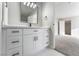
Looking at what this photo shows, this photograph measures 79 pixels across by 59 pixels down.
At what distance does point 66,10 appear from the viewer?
3.33 feet

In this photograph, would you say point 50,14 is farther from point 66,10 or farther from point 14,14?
point 14,14

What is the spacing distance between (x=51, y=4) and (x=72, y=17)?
1.02 ft

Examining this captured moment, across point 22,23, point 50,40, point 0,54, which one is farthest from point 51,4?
point 0,54

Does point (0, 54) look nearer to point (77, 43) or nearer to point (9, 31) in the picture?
point (9, 31)

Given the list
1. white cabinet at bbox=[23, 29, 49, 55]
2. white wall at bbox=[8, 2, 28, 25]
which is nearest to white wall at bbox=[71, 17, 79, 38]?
white cabinet at bbox=[23, 29, 49, 55]

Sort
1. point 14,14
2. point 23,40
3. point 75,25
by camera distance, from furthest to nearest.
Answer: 1. point 14,14
2. point 23,40
3. point 75,25

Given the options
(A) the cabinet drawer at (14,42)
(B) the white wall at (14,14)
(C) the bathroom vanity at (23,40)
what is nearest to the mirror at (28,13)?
(B) the white wall at (14,14)

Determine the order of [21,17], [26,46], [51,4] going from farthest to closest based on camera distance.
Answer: [21,17] → [26,46] → [51,4]

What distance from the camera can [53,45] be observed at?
104 centimetres

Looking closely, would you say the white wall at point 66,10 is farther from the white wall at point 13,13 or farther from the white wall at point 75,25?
A: the white wall at point 13,13

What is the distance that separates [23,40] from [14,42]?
0.14m

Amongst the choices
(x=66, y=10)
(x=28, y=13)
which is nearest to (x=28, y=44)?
(x=28, y=13)

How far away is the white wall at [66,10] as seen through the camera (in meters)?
0.96

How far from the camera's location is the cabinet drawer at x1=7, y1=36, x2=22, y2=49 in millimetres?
986
